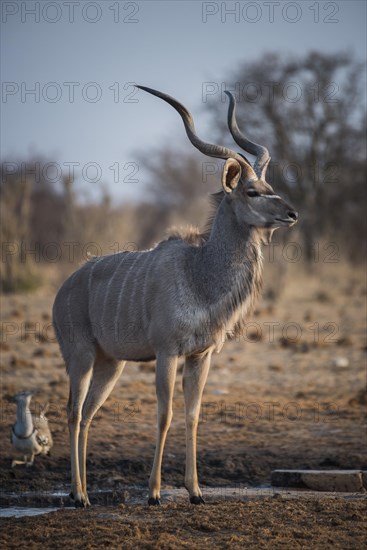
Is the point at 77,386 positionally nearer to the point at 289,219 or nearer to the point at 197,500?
the point at 197,500

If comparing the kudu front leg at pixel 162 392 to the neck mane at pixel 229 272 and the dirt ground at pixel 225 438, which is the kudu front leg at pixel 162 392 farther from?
the neck mane at pixel 229 272

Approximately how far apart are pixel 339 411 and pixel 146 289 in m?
3.21

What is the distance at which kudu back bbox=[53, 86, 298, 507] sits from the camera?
555 cm

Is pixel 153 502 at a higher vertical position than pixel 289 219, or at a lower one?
lower

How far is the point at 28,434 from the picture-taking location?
6.57 metres

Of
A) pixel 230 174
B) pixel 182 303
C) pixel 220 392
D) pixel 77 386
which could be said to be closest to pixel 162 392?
pixel 182 303

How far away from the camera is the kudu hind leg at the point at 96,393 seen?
6032 mm

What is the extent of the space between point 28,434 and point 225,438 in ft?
5.38

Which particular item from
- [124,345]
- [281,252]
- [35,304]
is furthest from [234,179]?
[281,252]

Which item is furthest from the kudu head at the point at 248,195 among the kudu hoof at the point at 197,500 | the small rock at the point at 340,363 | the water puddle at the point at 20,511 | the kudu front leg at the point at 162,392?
the small rock at the point at 340,363

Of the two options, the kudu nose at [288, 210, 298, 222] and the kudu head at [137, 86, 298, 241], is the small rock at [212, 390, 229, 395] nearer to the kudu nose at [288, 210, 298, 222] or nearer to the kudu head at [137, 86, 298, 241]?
the kudu head at [137, 86, 298, 241]

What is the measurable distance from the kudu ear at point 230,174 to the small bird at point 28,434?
220 cm

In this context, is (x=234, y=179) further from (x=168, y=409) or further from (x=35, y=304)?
(x=35, y=304)

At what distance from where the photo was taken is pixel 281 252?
741 inches
